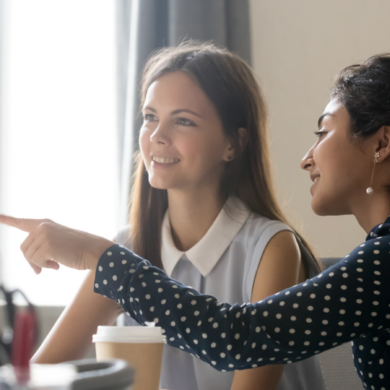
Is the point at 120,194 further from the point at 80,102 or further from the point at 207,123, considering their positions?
the point at 207,123

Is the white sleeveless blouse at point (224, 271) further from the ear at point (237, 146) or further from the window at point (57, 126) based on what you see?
the window at point (57, 126)

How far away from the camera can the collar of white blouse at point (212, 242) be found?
1242 millimetres

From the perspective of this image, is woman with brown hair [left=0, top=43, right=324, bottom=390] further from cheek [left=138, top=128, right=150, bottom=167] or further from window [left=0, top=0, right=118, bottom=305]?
window [left=0, top=0, right=118, bottom=305]

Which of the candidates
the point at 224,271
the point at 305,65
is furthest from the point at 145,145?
the point at 305,65

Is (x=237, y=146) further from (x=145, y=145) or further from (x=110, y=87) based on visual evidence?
(x=110, y=87)

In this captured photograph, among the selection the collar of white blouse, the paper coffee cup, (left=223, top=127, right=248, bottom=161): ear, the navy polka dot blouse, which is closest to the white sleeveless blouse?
the collar of white blouse

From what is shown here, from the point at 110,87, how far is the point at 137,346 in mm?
1542

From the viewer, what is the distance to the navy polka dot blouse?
68cm

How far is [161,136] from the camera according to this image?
4.04 ft

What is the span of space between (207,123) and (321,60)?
1182 mm

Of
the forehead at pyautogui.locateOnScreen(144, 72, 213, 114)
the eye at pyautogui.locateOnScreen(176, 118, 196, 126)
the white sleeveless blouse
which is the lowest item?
the white sleeveless blouse

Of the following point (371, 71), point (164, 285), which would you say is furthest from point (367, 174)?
point (164, 285)

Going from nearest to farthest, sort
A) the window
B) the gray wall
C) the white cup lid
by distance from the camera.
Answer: the white cup lid < the window < the gray wall

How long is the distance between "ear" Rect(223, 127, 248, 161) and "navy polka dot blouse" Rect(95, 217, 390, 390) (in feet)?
2.09
